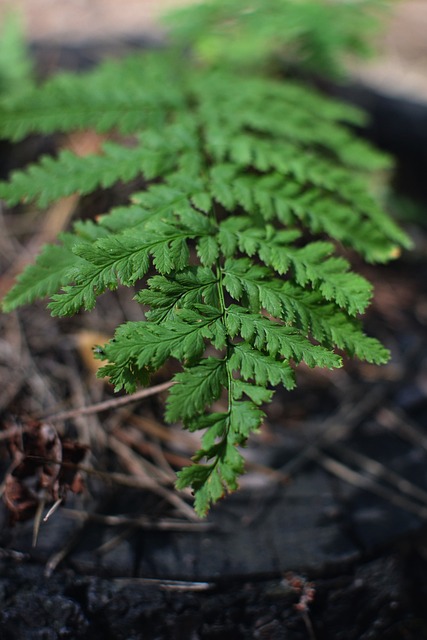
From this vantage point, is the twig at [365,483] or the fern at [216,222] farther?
the twig at [365,483]

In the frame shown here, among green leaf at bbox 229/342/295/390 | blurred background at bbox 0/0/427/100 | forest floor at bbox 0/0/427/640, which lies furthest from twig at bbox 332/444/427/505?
blurred background at bbox 0/0/427/100

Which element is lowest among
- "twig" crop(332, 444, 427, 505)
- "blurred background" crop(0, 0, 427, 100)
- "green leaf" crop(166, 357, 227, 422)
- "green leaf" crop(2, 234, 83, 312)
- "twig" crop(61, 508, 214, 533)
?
"twig" crop(332, 444, 427, 505)

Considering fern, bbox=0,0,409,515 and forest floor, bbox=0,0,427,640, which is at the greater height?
fern, bbox=0,0,409,515

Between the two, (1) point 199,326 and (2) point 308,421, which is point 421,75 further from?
(1) point 199,326

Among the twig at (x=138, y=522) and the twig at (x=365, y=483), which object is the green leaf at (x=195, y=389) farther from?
the twig at (x=365, y=483)

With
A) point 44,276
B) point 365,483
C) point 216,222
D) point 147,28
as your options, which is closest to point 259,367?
point 216,222

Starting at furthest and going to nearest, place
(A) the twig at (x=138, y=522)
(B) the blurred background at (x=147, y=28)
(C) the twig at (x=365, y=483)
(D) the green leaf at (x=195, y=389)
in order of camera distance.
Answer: (B) the blurred background at (x=147, y=28) → (C) the twig at (x=365, y=483) → (A) the twig at (x=138, y=522) → (D) the green leaf at (x=195, y=389)

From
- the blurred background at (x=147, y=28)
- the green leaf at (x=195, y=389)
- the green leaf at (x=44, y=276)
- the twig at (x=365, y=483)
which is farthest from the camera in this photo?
the blurred background at (x=147, y=28)

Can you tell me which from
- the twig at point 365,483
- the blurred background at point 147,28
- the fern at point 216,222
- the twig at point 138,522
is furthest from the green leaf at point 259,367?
the blurred background at point 147,28

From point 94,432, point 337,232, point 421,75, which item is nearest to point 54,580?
point 94,432

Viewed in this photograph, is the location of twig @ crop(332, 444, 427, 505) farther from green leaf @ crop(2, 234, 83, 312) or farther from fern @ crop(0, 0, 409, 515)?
green leaf @ crop(2, 234, 83, 312)
